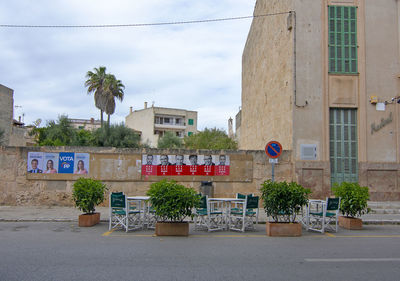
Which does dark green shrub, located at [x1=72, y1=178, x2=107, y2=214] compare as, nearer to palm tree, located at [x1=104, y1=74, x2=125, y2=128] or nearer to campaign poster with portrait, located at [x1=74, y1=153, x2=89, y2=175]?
campaign poster with portrait, located at [x1=74, y1=153, x2=89, y2=175]

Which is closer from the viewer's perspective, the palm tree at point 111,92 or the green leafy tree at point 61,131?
the green leafy tree at point 61,131

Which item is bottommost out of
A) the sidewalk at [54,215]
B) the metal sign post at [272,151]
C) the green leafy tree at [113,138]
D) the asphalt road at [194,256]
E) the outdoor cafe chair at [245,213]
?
the sidewalk at [54,215]

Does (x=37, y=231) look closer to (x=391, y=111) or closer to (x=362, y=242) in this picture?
(x=362, y=242)

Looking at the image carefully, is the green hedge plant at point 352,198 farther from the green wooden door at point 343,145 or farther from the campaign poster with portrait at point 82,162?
the campaign poster with portrait at point 82,162

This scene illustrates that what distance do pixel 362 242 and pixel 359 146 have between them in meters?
8.15

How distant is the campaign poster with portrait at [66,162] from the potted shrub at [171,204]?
7272mm

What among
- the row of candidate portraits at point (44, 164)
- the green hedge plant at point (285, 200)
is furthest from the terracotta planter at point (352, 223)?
the row of candidate portraits at point (44, 164)

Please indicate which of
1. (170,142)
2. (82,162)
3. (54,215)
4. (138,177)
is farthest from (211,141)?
(54,215)

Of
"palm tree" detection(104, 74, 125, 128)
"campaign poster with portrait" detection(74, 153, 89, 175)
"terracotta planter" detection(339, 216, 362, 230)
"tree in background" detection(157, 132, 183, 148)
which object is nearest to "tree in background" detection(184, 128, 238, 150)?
"tree in background" detection(157, 132, 183, 148)

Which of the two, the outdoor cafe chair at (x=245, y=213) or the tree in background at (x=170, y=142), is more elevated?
the tree in background at (x=170, y=142)

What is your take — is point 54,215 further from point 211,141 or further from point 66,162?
point 211,141

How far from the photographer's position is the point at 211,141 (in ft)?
145

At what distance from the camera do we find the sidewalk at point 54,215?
468 inches

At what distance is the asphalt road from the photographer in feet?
18.1
